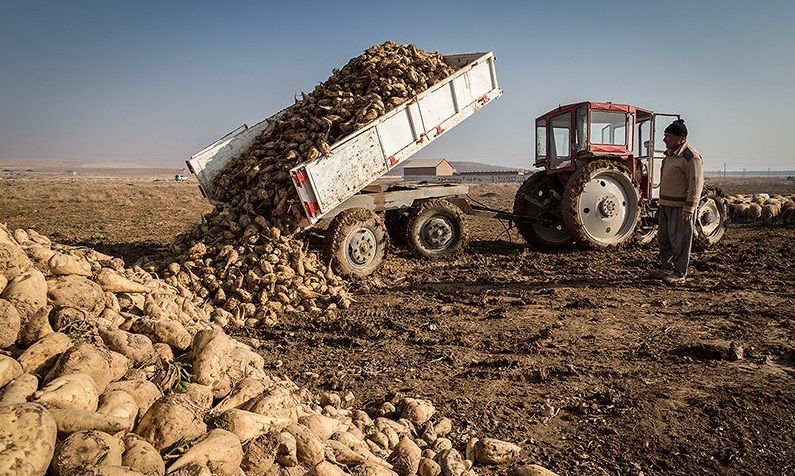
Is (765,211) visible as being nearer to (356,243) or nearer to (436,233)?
(436,233)

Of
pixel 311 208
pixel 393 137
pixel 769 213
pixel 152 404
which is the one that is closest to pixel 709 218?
pixel 769 213

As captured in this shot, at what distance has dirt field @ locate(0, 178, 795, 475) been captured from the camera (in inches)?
127

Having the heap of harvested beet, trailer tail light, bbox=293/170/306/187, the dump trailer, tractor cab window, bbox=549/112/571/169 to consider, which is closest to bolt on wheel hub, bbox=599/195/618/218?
tractor cab window, bbox=549/112/571/169

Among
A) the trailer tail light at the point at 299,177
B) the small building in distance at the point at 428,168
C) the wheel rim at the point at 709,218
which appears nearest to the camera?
the trailer tail light at the point at 299,177

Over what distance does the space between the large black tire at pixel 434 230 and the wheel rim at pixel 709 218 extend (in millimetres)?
4636

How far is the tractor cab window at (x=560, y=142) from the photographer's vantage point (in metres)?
9.62

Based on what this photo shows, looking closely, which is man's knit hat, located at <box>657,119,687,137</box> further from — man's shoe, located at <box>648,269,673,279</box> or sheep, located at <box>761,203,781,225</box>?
sheep, located at <box>761,203,781,225</box>

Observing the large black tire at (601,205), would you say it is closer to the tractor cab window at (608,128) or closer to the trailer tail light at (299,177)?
the tractor cab window at (608,128)

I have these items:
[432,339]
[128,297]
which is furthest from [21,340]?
[432,339]

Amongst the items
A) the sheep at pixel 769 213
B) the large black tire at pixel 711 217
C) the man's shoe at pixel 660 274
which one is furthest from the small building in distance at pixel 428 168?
the man's shoe at pixel 660 274

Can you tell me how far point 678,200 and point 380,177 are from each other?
4.12 m

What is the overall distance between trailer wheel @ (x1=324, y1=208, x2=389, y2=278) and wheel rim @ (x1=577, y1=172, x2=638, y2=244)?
11.5 ft

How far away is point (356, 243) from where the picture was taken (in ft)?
25.1

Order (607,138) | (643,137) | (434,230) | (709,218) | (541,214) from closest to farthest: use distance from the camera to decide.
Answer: (434,230), (607,138), (643,137), (541,214), (709,218)
